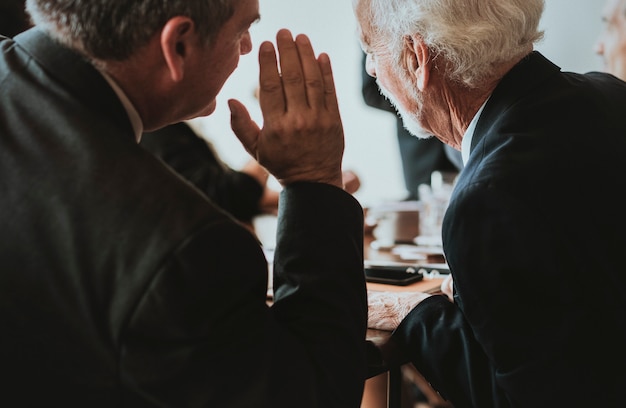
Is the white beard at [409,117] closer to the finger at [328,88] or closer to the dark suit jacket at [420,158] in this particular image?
the finger at [328,88]

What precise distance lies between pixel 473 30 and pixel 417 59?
0.12m

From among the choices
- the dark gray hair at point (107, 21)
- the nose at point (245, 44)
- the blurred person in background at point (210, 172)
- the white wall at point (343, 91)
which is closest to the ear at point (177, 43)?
the dark gray hair at point (107, 21)

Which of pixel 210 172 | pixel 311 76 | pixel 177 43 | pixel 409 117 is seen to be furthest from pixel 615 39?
pixel 177 43

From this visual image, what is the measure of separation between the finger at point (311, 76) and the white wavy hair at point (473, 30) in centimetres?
26

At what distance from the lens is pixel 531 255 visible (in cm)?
92

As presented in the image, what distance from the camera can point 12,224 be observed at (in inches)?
26.6

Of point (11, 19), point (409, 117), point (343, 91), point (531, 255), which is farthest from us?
point (343, 91)

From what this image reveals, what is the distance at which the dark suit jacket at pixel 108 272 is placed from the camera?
66 centimetres

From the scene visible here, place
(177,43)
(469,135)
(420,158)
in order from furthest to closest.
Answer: (420,158)
(469,135)
(177,43)

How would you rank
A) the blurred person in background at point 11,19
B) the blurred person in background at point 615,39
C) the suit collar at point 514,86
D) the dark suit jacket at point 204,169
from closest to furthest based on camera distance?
the suit collar at point 514,86 < the blurred person in background at point 615,39 < the blurred person in background at point 11,19 < the dark suit jacket at point 204,169

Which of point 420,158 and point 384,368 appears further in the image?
point 420,158

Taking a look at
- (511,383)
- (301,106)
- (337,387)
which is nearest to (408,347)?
(511,383)

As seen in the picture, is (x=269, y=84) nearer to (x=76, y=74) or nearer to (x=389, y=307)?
(x=76, y=74)

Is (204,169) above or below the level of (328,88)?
below
